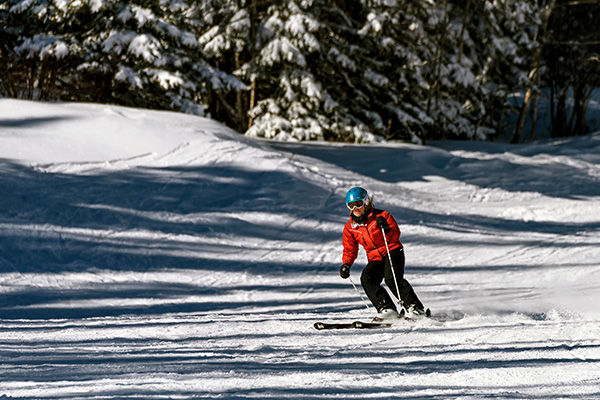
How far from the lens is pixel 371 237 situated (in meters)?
5.71

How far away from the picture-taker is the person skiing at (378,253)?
18.3 ft

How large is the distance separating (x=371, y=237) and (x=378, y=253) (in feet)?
0.60

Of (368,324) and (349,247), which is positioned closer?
(368,324)

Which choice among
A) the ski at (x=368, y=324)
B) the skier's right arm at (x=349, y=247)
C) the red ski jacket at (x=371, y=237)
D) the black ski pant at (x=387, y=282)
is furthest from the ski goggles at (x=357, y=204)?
the ski at (x=368, y=324)

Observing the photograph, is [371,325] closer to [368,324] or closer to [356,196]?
[368,324]

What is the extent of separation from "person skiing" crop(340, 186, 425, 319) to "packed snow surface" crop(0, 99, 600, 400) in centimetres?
37

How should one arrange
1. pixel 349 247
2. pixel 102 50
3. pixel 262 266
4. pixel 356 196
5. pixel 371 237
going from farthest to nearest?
pixel 102 50 → pixel 262 266 → pixel 349 247 → pixel 371 237 → pixel 356 196

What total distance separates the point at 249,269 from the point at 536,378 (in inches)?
214

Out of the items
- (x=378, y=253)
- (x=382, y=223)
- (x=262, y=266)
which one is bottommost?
(x=262, y=266)

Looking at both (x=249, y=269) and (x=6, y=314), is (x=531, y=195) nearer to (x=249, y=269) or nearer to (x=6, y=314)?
(x=249, y=269)

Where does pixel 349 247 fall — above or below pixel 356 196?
below

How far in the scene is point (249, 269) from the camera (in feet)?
28.6

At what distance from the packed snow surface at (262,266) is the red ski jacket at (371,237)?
2.58 feet

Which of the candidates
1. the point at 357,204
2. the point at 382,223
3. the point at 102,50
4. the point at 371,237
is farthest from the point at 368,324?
the point at 102,50
